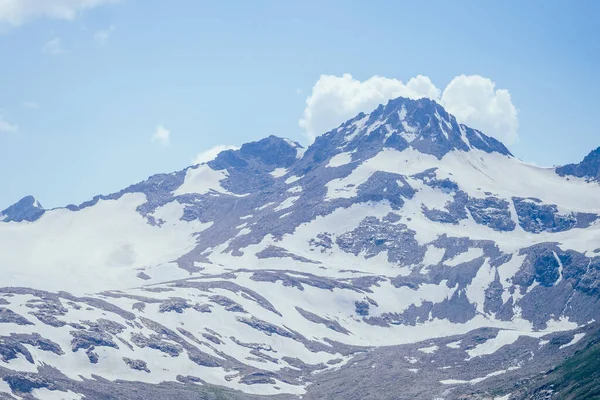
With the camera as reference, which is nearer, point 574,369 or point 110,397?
point 574,369

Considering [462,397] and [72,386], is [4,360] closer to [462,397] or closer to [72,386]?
[72,386]

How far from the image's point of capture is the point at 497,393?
180m

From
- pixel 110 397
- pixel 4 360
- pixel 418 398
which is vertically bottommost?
pixel 418 398

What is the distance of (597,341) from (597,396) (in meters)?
52.3

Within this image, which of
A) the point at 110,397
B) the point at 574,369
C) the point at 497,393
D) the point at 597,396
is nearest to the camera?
the point at 597,396

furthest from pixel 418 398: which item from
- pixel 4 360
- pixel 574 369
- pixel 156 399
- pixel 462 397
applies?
pixel 4 360

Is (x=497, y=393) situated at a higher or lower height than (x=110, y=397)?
lower

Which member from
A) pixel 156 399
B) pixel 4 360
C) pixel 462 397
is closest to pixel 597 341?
pixel 462 397

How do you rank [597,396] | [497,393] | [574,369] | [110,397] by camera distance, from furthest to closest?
[110,397]
[497,393]
[574,369]
[597,396]

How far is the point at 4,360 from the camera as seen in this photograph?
198 metres

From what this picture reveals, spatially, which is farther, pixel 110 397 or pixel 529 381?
pixel 110 397

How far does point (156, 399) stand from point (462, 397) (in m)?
72.2

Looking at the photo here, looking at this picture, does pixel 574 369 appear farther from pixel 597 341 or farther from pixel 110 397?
pixel 110 397

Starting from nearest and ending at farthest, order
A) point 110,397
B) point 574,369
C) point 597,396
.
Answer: point 597,396
point 574,369
point 110,397
